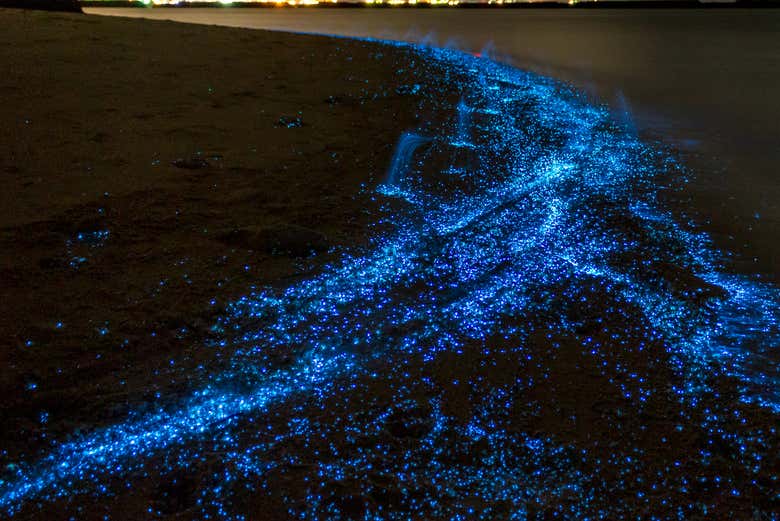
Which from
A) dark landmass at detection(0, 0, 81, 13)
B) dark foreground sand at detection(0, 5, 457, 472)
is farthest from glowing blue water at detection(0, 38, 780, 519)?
dark landmass at detection(0, 0, 81, 13)

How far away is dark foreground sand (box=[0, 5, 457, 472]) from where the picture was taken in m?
1.57

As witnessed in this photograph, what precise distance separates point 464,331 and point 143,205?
1.75 m

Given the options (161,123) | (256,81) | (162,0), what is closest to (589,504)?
(161,123)

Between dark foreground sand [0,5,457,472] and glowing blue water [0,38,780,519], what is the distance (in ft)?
0.55

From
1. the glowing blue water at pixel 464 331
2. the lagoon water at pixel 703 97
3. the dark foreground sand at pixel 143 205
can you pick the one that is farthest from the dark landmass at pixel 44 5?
the glowing blue water at pixel 464 331

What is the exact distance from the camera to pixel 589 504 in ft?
3.99

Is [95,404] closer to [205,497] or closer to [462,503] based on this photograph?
[205,497]

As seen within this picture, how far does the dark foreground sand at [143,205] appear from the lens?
61.9 inches

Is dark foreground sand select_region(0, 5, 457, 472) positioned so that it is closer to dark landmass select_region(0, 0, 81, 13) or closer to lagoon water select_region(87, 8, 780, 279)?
lagoon water select_region(87, 8, 780, 279)

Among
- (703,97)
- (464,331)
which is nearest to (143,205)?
(464,331)

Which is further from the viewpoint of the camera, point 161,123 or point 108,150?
point 161,123

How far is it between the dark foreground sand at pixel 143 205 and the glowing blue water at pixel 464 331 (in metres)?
0.17

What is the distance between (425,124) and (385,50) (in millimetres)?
5460

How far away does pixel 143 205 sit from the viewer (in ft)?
8.20
